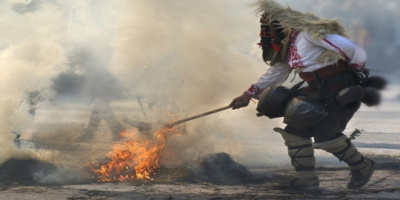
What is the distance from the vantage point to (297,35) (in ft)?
16.3

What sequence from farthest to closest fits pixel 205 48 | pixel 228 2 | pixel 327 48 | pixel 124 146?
1. pixel 228 2
2. pixel 205 48
3. pixel 124 146
4. pixel 327 48

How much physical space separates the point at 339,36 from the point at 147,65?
2778mm

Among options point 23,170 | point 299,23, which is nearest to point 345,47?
point 299,23

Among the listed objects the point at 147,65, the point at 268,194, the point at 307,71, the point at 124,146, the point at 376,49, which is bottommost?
the point at 268,194

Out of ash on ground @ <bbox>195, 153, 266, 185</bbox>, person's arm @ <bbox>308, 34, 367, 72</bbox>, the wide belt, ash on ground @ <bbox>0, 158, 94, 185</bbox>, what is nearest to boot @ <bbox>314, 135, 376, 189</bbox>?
the wide belt

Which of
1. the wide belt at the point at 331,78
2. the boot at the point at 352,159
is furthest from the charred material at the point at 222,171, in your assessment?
the wide belt at the point at 331,78

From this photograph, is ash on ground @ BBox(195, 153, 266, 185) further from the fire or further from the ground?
the fire

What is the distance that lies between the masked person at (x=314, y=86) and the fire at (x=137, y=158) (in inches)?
48.8

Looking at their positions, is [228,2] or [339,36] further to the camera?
[228,2]

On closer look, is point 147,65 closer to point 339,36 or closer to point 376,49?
point 339,36

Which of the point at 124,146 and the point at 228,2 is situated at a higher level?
the point at 228,2

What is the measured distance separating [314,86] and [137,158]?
180 cm

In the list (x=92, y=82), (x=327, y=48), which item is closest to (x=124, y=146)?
(x=327, y=48)

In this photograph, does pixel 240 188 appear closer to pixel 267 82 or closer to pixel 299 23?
pixel 267 82
